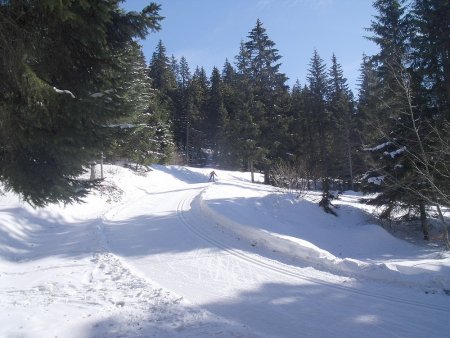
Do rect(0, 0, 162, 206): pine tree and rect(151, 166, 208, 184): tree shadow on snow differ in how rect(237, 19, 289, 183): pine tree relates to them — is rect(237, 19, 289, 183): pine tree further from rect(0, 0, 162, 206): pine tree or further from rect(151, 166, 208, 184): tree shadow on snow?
rect(0, 0, 162, 206): pine tree

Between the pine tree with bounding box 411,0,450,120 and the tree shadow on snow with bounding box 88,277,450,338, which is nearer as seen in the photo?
the tree shadow on snow with bounding box 88,277,450,338

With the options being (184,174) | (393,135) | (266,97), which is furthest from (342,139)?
(393,135)

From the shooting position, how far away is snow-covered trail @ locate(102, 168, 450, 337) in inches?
224

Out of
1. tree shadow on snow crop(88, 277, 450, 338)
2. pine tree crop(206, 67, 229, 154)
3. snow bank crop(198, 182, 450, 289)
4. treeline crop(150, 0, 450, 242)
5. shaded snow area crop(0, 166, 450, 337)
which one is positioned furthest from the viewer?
pine tree crop(206, 67, 229, 154)

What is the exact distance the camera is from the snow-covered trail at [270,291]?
5684 millimetres

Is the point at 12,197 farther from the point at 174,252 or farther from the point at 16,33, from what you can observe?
the point at 16,33

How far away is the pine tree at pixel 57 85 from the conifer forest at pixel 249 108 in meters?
0.02

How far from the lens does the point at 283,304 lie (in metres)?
6.58

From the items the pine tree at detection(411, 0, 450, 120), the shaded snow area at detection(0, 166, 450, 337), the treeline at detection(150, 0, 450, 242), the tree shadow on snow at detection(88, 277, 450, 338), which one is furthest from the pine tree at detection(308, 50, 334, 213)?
the tree shadow on snow at detection(88, 277, 450, 338)

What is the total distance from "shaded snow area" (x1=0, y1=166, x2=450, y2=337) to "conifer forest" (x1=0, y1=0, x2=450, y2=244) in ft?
7.35

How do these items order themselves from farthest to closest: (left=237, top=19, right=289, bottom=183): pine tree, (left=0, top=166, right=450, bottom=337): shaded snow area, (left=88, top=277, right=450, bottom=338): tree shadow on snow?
1. (left=237, top=19, right=289, bottom=183): pine tree
2. (left=0, top=166, right=450, bottom=337): shaded snow area
3. (left=88, top=277, right=450, bottom=338): tree shadow on snow

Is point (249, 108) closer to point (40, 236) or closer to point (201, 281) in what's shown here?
point (40, 236)

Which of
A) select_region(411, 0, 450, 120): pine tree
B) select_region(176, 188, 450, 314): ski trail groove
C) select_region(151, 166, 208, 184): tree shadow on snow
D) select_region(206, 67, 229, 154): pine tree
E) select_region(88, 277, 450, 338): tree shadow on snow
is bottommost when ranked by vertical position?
select_region(88, 277, 450, 338): tree shadow on snow

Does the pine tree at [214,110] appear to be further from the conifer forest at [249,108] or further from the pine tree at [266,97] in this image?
the pine tree at [266,97]
